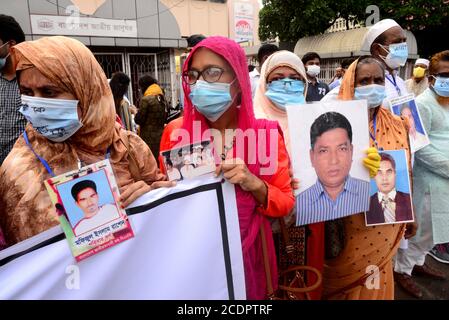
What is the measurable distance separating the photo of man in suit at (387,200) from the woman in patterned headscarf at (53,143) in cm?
114

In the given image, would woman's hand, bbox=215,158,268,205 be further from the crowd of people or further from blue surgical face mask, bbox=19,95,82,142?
blue surgical face mask, bbox=19,95,82,142

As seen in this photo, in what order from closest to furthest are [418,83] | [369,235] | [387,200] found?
[387,200] < [369,235] < [418,83]

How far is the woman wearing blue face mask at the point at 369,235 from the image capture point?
6.42ft

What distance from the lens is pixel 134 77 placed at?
9.88 meters

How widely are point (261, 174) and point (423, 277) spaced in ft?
8.81

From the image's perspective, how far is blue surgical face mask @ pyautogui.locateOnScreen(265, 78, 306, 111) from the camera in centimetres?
211

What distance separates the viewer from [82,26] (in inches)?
359

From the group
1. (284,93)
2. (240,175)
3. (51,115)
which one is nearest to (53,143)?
(51,115)

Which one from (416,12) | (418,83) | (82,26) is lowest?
(418,83)

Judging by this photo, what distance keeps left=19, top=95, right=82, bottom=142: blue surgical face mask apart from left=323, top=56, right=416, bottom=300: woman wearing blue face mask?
1.53m

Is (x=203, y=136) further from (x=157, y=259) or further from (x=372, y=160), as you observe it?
(x=372, y=160)

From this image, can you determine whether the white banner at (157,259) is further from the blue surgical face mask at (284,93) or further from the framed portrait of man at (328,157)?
the blue surgical face mask at (284,93)

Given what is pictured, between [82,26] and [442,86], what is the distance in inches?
352

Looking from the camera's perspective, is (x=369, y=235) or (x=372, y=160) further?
(x=369, y=235)
